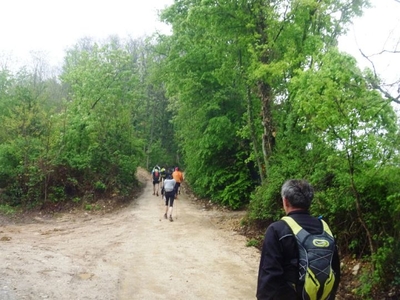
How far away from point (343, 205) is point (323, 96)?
2320 millimetres

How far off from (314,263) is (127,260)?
6.53 meters

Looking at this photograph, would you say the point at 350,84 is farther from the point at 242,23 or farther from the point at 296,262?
the point at 242,23

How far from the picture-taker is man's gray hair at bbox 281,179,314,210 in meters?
3.21

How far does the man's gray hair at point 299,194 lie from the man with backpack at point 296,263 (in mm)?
154

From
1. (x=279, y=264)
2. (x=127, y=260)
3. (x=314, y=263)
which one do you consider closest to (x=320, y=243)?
(x=314, y=263)

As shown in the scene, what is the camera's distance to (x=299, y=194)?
3219 mm

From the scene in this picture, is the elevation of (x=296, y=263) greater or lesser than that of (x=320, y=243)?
lesser

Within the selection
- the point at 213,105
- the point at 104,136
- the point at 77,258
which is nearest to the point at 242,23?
the point at 213,105

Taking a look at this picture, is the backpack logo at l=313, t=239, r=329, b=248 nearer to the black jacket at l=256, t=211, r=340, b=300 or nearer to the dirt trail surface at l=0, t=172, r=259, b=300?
the black jacket at l=256, t=211, r=340, b=300

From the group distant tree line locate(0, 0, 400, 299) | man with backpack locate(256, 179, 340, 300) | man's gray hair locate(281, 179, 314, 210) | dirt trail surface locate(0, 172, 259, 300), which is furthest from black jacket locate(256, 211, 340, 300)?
dirt trail surface locate(0, 172, 259, 300)

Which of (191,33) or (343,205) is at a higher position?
(191,33)

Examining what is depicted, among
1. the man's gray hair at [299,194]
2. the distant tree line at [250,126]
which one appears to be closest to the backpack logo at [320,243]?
the man's gray hair at [299,194]

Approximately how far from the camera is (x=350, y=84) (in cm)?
648

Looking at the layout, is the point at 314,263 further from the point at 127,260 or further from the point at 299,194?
the point at 127,260
